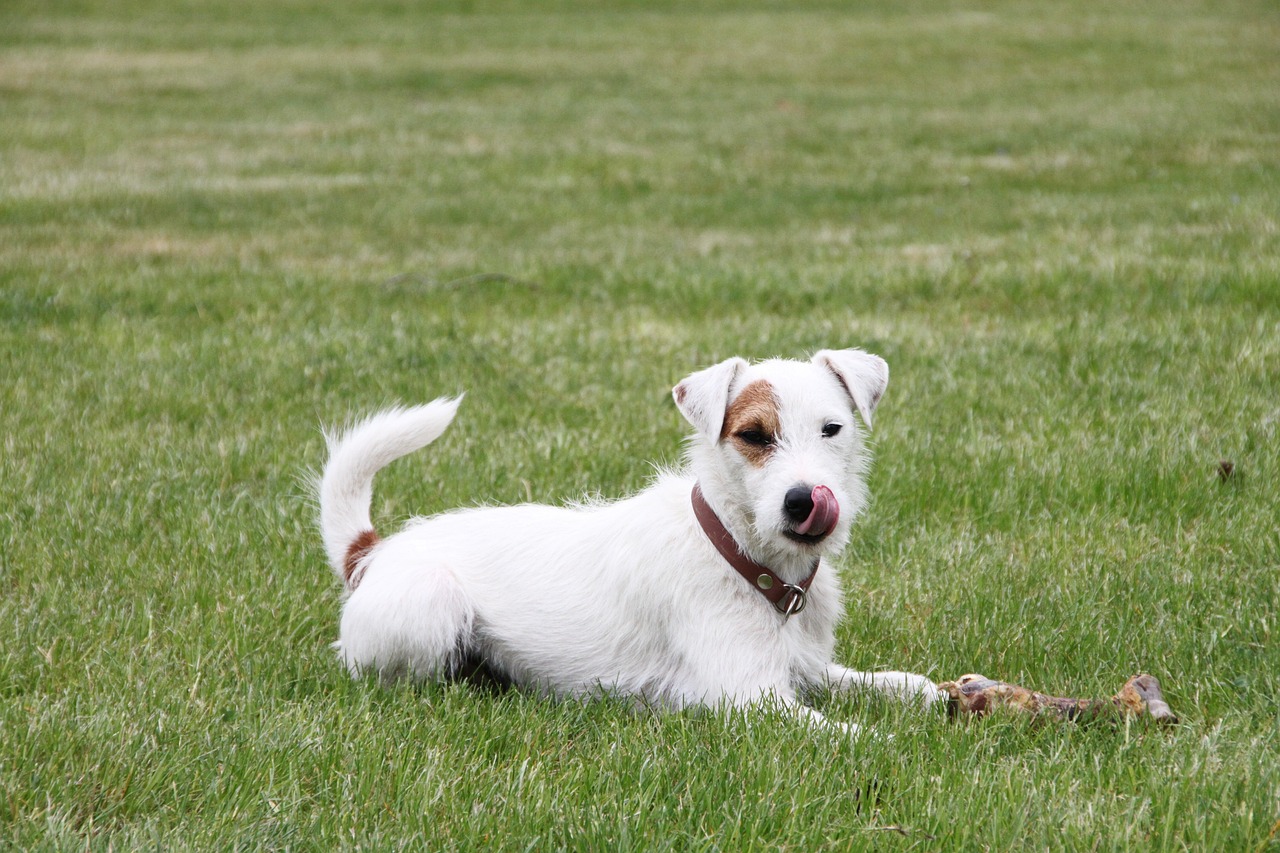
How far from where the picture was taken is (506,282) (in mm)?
10602

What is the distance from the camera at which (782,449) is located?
3.94 metres

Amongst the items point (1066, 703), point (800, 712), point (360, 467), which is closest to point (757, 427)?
point (800, 712)

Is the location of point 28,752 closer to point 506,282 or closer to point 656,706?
point 656,706

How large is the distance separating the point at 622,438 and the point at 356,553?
2280 millimetres

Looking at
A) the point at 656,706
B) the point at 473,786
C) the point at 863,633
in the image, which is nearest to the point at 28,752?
the point at 473,786

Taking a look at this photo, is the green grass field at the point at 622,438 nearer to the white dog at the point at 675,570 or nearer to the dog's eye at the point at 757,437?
Result: the white dog at the point at 675,570

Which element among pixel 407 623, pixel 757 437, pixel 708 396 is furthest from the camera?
pixel 407 623

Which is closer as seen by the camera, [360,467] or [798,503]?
[798,503]

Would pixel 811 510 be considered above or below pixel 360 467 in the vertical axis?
above

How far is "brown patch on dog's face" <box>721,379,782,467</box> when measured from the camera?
3.96 metres

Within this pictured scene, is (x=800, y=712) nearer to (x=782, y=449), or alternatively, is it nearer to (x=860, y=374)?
(x=782, y=449)

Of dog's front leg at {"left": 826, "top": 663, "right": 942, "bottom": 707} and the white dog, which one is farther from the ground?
the white dog

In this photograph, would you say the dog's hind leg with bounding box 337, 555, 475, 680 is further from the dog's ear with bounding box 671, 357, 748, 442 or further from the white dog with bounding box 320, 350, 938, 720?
the dog's ear with bounding box 671, 357, 748, 442

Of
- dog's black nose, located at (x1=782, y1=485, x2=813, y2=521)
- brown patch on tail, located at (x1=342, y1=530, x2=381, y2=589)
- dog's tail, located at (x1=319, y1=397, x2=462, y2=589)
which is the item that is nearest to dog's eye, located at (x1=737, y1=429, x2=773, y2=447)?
dog's black nose, located at (x1=782, y1=485, x2=813, y2=521)
